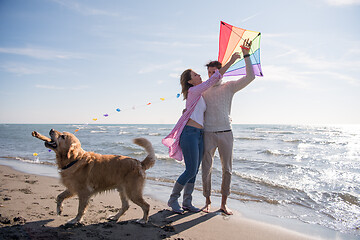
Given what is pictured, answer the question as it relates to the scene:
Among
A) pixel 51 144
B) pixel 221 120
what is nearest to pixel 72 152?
pixel 51 144

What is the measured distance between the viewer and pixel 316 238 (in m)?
3.44

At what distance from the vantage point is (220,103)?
4031 millimetres

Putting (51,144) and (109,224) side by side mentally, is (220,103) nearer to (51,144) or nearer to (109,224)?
(109,224)

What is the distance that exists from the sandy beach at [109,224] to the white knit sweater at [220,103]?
1.47 m

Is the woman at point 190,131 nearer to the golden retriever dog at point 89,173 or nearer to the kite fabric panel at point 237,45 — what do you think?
the kite fabric panel at point 237,45

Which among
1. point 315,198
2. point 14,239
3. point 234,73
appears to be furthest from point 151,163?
point 315,198

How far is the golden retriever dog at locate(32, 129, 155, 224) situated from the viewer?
3.34 m

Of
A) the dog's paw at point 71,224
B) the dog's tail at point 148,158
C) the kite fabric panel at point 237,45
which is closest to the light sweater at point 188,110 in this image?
the dog's tail at point 148,158

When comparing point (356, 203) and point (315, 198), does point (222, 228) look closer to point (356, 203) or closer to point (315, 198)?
point (315, 198)

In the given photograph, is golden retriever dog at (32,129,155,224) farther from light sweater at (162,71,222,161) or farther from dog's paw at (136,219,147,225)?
light sweater at (162,71,222,161)

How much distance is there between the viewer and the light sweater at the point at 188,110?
3701mm

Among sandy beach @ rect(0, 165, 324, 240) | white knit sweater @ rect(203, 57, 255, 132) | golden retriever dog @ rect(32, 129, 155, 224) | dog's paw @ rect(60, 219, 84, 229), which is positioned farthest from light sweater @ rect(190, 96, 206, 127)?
dog's paw @ rect(60, 219, 84, 229)

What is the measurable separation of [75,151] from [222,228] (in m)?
2.33

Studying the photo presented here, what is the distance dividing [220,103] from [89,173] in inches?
88.4
